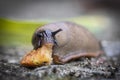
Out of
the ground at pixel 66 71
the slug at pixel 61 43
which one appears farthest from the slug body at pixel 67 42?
the ground at pixel 66 71

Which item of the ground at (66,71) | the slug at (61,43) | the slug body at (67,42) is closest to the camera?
the ground at (66,71)

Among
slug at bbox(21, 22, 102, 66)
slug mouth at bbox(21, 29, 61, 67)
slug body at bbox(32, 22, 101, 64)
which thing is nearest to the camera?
slug mouth at bbox(21, 29, 61, 67)

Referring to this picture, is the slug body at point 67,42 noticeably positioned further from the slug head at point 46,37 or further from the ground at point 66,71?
the ground at point 66,71

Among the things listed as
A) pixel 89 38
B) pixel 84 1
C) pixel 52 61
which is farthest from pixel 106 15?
pixel 52 61

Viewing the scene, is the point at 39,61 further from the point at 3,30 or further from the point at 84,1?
the point at 84,1

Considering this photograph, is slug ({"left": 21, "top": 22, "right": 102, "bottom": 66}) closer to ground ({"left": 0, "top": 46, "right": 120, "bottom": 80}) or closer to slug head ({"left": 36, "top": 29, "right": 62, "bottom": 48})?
slug head ({"left": 36, "top": 29, "right": 62, "bottom": 48})

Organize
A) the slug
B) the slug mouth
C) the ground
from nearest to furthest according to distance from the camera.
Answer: the ground
the slug mouth
the slug

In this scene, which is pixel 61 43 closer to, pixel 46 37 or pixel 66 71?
pixel 46 37

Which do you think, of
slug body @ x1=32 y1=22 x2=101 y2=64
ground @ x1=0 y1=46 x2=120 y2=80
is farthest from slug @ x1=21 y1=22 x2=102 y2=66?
ground @ x1=0 y1=46 x2=120 y2=80
